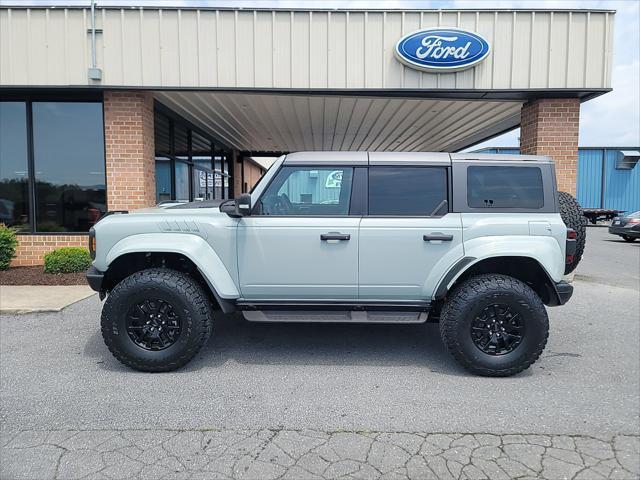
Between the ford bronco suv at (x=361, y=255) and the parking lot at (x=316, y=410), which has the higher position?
the ford bronco suv at (x=361, y=255)

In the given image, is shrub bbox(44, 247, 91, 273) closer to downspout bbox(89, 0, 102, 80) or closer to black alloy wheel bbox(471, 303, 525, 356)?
downspout bbox(89, 0, 102, 80)

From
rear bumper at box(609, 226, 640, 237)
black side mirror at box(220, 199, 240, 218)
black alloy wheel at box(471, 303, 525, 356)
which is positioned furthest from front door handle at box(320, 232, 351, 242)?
rear bumper at box(609, 226, 640, 237)

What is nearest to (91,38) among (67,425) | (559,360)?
(67,425)

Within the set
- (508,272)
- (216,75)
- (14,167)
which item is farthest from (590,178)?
→ (14,167)

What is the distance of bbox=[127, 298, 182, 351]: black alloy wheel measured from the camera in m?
3.96

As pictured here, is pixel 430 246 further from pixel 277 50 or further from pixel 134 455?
pixel 277 50

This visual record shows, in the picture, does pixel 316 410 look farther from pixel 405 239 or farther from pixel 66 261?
pixel 66 261

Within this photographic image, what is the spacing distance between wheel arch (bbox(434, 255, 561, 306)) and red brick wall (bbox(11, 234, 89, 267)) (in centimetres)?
702

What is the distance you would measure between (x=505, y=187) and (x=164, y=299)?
128 inches

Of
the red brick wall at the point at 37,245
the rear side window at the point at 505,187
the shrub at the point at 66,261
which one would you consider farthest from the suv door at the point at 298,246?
the red brick wall at the point at 37,245

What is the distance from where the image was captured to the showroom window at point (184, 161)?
31.7 feet

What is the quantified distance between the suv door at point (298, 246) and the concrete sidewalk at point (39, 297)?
3.41m

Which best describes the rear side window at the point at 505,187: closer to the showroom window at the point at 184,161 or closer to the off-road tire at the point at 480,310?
the off-road tire at the point at 480,310

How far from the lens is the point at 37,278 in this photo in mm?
7426
